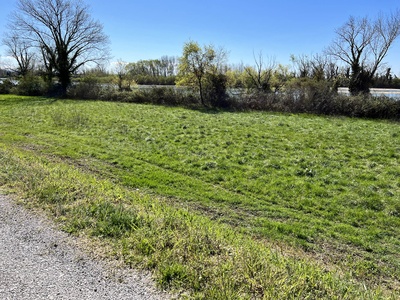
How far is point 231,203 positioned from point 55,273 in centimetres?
352

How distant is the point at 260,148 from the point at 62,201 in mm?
6971

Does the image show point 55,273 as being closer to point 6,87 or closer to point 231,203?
point 231,203

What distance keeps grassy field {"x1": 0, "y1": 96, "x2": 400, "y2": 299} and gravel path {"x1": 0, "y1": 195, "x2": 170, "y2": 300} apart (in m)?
0.22

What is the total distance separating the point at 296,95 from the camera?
66.8ft

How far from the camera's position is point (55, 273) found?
249 cm

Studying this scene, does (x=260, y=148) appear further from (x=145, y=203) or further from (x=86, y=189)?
(x=86, y=189)

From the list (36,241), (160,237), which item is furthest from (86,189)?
(160,237)

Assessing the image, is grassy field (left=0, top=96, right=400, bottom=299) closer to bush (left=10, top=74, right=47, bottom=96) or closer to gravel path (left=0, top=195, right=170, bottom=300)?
gravel path (left=0, top=195, right=170, bottom=300)

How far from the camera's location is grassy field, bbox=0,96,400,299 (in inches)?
102

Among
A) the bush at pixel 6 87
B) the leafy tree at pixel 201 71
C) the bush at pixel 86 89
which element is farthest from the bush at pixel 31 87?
the leafy tree at pixel 201 71

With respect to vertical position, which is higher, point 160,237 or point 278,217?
point 160,237

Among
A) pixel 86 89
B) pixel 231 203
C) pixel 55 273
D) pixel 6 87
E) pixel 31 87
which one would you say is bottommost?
pixel 231 203

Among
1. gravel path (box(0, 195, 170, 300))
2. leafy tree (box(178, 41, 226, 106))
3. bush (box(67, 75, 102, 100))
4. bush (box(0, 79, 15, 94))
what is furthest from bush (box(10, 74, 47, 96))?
gravel path (box(0, 195, 170, 300))

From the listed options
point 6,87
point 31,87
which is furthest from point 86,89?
point 6,87
